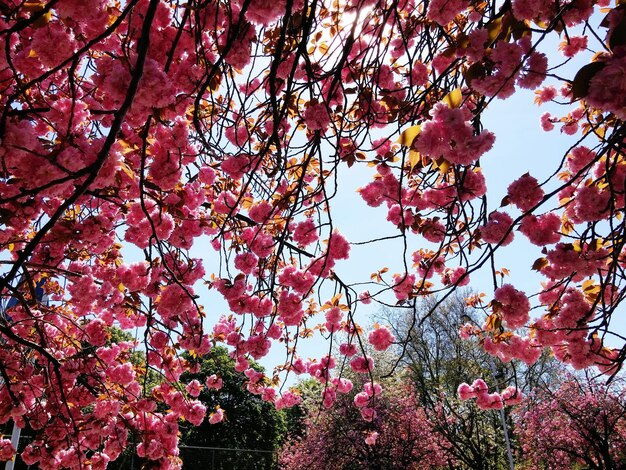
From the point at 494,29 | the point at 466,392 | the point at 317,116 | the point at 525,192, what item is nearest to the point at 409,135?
the point at 494,29

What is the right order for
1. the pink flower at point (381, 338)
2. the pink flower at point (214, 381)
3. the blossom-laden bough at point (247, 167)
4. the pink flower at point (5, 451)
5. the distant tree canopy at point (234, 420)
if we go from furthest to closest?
1. the distant tree canopy at point (234, 420)
2. the pink flower at point (214, 381)
3. the pink flower at point (381, 338)
4. the pink flower at point (5, 451)
5. the blossom-laden bough at point (247, 167)

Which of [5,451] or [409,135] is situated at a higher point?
[409,135]

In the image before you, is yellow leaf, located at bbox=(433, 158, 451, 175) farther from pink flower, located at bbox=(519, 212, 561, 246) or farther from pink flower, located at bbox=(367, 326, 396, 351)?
pink flower, located at bbox=(367, 326, 396, 351)

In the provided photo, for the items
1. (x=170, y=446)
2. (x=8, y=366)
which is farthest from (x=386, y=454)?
(x=8, y=366)

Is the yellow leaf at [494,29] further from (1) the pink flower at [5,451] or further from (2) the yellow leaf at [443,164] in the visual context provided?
(1) the pink flower at [5,451]

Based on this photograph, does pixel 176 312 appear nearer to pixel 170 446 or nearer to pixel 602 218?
pixel 170 446

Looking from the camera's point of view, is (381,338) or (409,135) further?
(381,338)

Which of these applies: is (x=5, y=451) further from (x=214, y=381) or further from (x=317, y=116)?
(x=317, y=116)

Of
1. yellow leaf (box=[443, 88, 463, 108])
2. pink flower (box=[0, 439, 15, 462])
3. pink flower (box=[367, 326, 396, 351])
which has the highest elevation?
pink flower (box=[367, 326, 396, 351])

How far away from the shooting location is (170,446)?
3338 millimetres

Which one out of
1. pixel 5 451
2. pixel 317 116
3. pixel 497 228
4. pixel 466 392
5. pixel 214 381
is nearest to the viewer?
pixel 317 116

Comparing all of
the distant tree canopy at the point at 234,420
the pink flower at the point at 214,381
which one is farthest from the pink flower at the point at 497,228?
the distant tree canopy at the point at 234,420

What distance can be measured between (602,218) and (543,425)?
1023 cm

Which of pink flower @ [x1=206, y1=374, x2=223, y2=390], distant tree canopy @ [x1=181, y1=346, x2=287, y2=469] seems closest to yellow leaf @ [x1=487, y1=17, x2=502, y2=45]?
pink flower @ [x1=206, y1=374, x2=223, y2=390]
